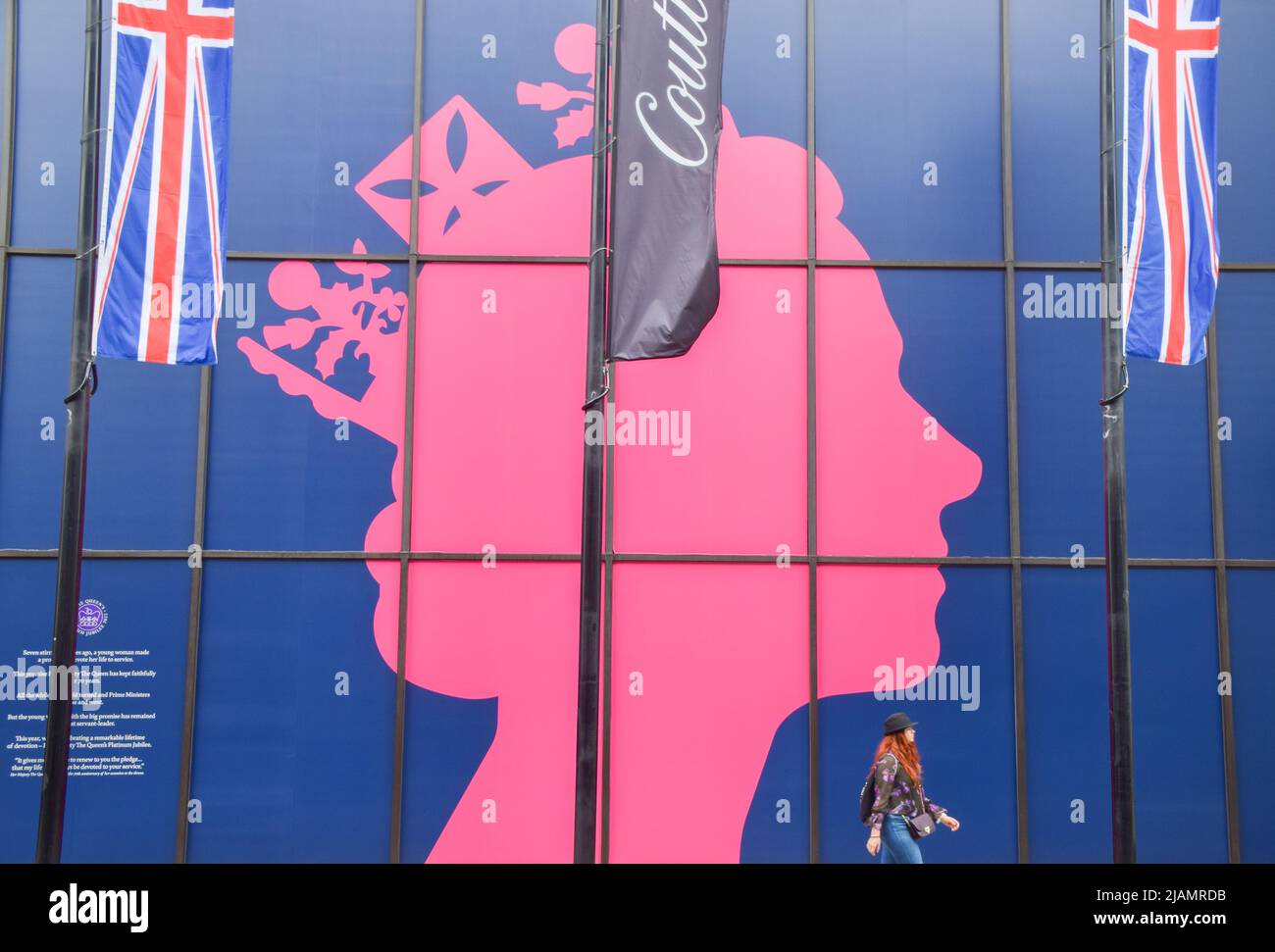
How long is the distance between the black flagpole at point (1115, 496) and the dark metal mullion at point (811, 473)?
10.1 feet

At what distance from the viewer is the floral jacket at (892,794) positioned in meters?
9.72

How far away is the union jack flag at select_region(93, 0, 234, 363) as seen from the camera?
320 inches

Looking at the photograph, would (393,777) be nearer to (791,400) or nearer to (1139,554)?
(791,400)

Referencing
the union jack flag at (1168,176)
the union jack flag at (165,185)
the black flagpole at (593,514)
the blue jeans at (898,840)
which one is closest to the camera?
the black flagpole at (593,514)

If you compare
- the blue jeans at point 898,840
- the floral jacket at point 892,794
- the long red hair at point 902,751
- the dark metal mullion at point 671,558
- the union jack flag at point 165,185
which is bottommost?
the blue jeans at point 898,840

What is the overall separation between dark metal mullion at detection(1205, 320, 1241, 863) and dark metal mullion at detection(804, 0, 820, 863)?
3.92 meters

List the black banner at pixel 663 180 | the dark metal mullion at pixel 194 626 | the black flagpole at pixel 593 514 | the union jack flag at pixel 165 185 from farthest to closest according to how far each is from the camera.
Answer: the dark metal mullion at pixel 194 626, the black banner at pixel 663 180, the union jack flag at pixel 165 185, the black flagpole at pixel 593 514

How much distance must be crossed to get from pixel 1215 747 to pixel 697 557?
531 centimetres

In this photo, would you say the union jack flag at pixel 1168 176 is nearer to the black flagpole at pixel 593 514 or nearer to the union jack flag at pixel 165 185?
the black flagpole at pixel 593 514

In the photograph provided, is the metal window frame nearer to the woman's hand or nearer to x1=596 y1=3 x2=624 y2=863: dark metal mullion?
x1=596 y1=3 x2=624 y2=863: dark metal mullion

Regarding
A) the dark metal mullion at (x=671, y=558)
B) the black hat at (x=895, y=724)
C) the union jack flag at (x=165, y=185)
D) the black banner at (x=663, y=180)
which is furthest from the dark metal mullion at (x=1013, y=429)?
the union jack flag at (x=165, y=185)

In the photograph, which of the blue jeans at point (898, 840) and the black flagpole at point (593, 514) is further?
the blue jeans at point (898, 840)

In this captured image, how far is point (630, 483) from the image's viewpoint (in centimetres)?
1125

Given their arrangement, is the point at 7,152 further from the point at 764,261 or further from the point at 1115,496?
the point at 1115,496
